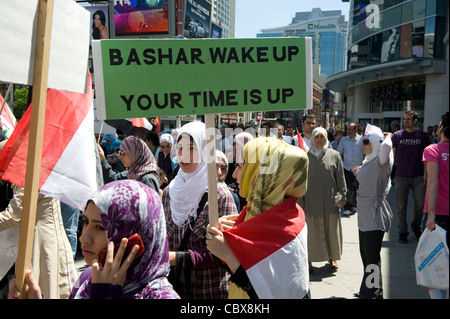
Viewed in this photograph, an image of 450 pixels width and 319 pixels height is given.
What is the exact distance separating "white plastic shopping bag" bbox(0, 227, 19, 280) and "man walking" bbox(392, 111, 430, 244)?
18.3 feet

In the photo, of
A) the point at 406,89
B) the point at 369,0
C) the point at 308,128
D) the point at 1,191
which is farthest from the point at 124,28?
the point at 1,191

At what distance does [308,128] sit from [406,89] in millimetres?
19415

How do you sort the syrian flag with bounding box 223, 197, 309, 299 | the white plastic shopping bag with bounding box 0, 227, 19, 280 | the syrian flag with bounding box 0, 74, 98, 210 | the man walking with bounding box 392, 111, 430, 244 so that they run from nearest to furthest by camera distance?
the syrian flag with bounding box 223, 197, 309, 299 → the syrian flag with bounding box 0, 74, 98, 210 → the white plastic shopping bag with bounding box 0, 227, 19, 280 → the man walking with bounding box 392, 111, 430, 244

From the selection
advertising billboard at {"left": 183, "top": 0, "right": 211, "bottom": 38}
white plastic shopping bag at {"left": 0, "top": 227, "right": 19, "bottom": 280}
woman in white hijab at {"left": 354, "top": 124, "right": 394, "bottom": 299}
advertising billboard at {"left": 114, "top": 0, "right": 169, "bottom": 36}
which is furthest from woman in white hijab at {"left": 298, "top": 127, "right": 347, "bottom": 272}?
advertising billboard at {"left": 183, "top": 0, "right": 211, "bottom": 38}

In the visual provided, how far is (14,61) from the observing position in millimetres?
2061

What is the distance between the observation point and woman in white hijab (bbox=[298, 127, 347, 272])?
5.69 metres

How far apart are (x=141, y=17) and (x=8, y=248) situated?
123 feet

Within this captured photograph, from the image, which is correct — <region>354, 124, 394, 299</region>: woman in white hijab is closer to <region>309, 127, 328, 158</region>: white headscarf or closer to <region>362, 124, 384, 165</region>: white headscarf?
<region>362, 124, 384, 165</region>: white headscarf

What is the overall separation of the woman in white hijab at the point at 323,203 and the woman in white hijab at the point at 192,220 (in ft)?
9.13

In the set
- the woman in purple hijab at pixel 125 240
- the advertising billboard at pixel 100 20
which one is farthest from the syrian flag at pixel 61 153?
the advertising billboard at pixel 100 20

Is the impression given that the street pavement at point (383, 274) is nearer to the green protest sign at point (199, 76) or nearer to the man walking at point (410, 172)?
the man walking at point (410, 172)

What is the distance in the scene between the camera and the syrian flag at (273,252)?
224cm

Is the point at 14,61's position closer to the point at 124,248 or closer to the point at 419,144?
the point at 124,248

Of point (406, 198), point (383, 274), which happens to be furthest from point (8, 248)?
point (406, 198)
